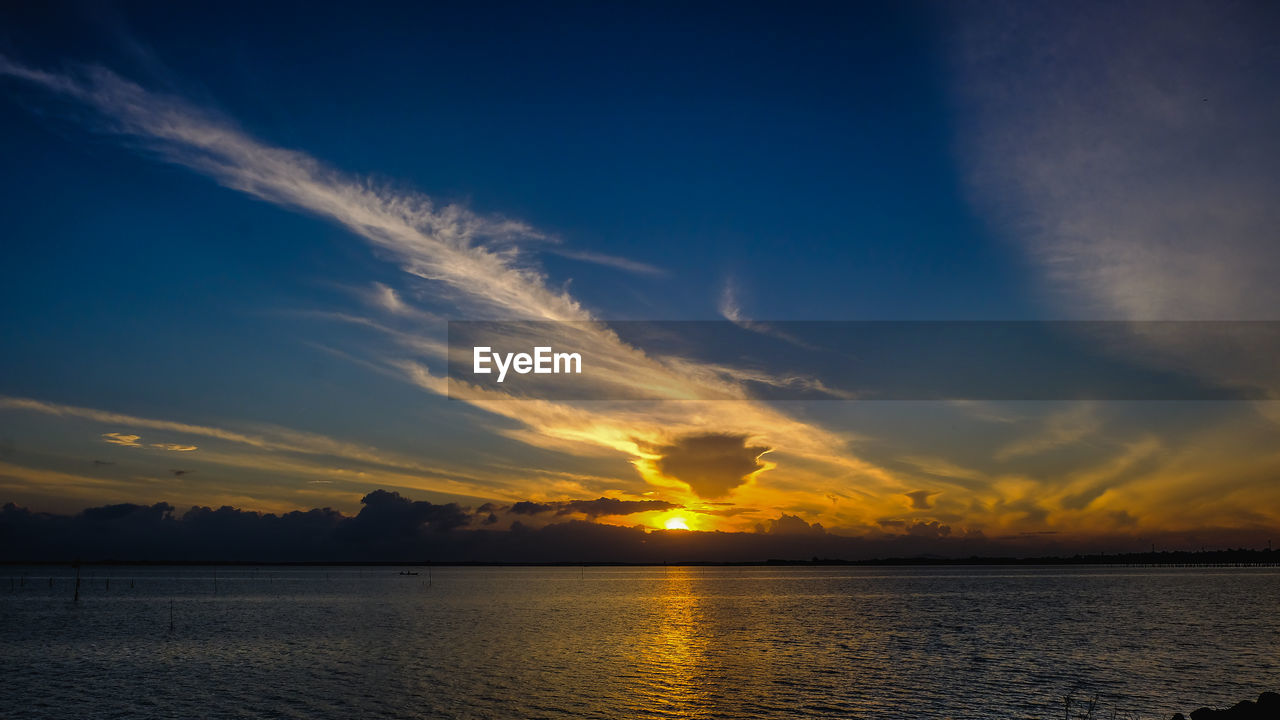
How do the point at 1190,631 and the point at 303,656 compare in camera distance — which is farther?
the point at 1190,631

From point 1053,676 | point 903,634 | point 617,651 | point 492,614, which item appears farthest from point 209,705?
point 492,614

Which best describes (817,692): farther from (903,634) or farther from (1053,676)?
(903,634)

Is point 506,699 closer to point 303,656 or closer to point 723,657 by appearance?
point 723,657

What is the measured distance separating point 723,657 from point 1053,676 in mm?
25306

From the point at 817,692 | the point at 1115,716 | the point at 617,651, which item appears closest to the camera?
the point at 1115,716

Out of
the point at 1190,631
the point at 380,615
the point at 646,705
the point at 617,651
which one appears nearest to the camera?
the point at 646,705

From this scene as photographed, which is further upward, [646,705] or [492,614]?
[646,705]

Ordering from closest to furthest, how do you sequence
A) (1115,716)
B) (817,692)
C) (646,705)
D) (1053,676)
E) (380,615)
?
(1115,716) < (646,705) < (817,692) < (1053,676) < (380,615)

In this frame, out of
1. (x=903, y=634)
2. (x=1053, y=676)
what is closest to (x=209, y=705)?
(x=1053, y=676)

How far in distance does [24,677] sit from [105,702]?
1560 centimetres

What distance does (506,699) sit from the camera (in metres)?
49.7

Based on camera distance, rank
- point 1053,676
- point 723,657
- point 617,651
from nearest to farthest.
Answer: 1. point 1053,676
2. point 723,657
3. point 617,651

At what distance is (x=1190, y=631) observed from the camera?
88.4m

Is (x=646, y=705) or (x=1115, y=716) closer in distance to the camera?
(x=1115, y=716)
